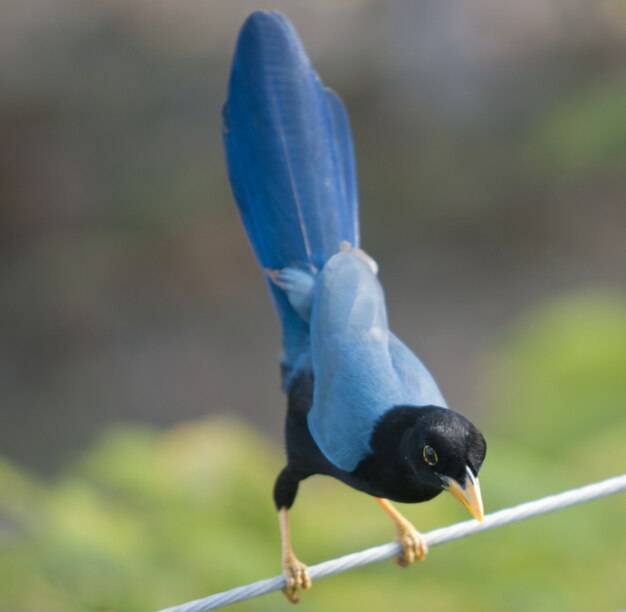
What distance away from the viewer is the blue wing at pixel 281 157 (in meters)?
3.27

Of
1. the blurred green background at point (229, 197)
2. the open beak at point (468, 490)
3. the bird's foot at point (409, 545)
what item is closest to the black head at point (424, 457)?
the open beak at point (468, 490)

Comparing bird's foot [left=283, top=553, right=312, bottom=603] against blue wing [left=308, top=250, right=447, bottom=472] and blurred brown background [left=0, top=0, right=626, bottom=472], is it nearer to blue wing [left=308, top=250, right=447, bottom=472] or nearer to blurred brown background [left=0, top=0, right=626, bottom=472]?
blue wing [left=308, top=250, right=447, bottom=472]

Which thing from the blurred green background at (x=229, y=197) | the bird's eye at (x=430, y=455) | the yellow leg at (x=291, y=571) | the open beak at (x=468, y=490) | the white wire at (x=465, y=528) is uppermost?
the bird's eye at (x=430, y=455)

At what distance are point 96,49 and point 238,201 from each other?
4921 millimetres

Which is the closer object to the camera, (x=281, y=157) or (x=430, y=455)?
(x=430, y=455)

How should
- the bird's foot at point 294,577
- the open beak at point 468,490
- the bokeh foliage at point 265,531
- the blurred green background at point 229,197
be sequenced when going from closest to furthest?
the open beak at point 468,490, the bird's foot at point 294,577, the bokeh foliage at point 265,531, the blurred green background at point 229,197

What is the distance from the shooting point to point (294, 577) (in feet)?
10.4

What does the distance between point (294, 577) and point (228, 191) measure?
5.33 metres

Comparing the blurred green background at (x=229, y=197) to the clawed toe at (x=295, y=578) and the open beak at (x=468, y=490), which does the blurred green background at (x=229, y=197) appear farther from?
the open beak at (x=468, y=490)

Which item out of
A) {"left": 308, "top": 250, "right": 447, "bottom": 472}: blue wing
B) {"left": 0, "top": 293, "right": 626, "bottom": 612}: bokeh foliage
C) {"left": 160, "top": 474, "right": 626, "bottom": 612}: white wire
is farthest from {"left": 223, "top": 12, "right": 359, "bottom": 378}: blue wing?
{"left": 0, "top": 293, "right": 626, "bottom": 612}: bokeh foliage

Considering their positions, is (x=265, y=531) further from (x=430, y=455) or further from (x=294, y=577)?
(x=430, y=455)

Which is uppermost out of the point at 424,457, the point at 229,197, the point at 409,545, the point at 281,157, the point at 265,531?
the point at 281,157

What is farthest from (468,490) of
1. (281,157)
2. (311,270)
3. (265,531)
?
(265,531)

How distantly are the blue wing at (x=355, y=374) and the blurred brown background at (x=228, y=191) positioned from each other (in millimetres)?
4335
